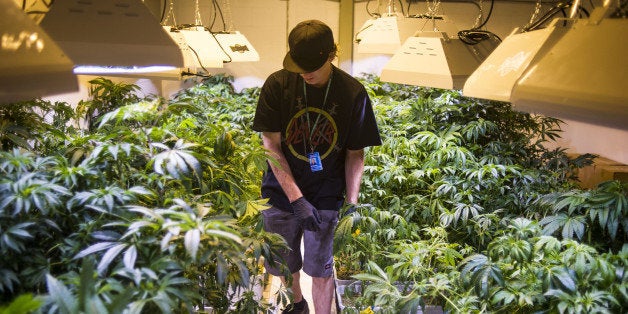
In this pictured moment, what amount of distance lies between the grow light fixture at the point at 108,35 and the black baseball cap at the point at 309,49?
3.05 ft

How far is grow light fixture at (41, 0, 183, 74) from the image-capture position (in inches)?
63.5

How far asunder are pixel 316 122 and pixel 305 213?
1.37 ft

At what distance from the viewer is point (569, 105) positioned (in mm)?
1159

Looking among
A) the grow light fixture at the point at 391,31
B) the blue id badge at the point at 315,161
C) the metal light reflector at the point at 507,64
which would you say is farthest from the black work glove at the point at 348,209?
the grow light fixture at the point at 391,31

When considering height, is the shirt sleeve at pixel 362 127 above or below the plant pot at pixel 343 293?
above

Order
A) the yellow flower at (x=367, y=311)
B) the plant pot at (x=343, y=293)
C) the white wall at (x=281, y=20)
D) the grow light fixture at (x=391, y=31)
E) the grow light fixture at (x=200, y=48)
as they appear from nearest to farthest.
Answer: the yellow flower at (x=367, y=311), the plant pot at (x=343, y=293), the grow light fixture at (x=200, y=48), the grow light fixture at (x=391, y=31), the white wall at (x=281, y=20)

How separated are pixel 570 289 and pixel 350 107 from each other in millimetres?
1367

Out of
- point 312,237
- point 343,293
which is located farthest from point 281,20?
point 312,237

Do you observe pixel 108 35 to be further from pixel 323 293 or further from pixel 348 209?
pixel 323 293

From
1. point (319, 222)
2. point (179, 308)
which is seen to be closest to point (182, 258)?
point (179, 308)

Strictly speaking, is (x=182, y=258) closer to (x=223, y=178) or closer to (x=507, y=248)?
(x=223, y=178)

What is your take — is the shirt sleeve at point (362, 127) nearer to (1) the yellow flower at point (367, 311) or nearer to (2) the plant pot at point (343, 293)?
(2) the plant pot at point (343, 293)

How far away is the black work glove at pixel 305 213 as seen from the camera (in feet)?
9.02

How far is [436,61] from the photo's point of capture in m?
2.66
